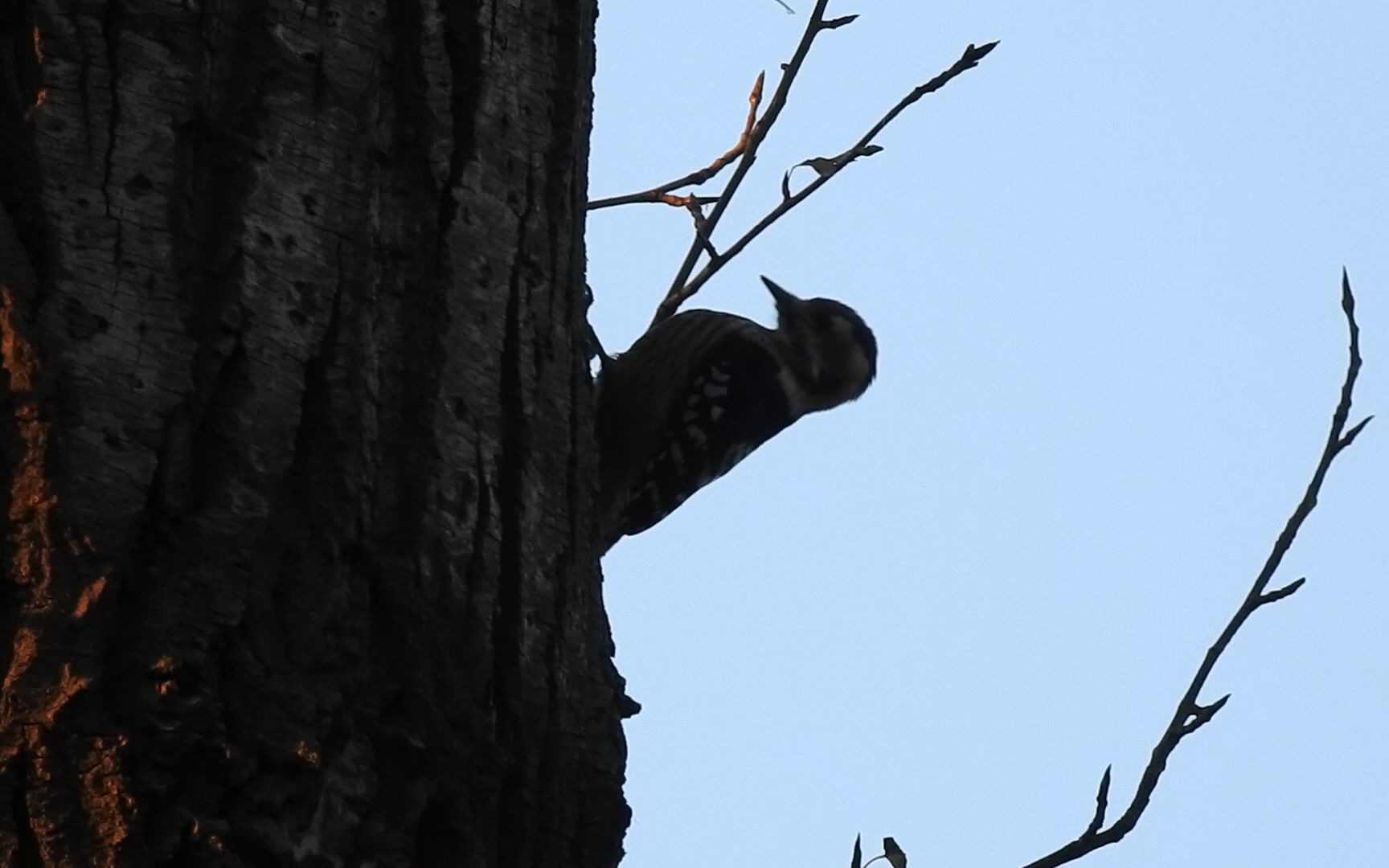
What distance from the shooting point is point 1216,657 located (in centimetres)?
246

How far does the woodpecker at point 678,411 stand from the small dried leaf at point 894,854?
82.3 inches

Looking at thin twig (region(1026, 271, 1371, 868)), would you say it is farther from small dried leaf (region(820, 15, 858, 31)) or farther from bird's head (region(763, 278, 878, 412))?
bird's head (region(763, 278, 878, 412))

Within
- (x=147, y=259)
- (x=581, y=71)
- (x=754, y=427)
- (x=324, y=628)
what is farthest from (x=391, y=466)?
(x=754, y=427)

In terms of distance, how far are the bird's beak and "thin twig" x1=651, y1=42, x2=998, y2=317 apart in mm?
2275

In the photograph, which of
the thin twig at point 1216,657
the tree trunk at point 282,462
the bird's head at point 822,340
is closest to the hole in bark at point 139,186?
the tree trunk at point 282,462

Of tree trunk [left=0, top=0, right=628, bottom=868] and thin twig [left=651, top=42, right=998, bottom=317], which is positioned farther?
thin twig [left=651, top=42, right=998, bottom=317]

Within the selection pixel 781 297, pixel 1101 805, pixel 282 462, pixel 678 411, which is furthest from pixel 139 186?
pixel 781 297

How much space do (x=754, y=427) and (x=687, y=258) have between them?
207 centimetres

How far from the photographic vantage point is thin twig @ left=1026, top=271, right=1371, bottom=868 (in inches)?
93.4

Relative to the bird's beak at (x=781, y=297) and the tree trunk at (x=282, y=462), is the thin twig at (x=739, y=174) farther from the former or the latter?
the bird's beak at (x=781, y=297)

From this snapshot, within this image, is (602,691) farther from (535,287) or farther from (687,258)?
(687,258)

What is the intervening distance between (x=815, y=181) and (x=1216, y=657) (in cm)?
138

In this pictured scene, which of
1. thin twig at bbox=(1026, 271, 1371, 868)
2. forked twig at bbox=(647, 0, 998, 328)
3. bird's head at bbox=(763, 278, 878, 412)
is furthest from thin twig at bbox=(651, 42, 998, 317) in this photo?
bird's head at bbox=(763, 278, 878, 412)

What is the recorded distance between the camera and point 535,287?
6.91ft
